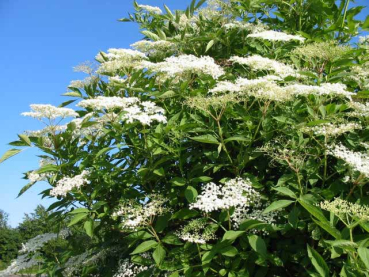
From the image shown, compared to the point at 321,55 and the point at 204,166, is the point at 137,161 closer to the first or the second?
the point at 204,166

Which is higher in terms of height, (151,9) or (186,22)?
(151,9)

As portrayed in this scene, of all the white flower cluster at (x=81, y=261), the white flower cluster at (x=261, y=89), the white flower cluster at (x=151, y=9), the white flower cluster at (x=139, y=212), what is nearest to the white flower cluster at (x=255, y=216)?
the white flower cluster at (x=139, y=212)

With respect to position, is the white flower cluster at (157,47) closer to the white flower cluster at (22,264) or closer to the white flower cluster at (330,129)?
the white flower cluster at (330,129)

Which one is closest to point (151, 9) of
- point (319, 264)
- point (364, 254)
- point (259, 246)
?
point (259, 246)

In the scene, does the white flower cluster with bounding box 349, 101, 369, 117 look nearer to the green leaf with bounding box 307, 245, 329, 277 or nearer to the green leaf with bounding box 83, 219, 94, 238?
the green leaf with bounding box 307, 245, 329, 277

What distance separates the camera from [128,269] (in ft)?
10.5

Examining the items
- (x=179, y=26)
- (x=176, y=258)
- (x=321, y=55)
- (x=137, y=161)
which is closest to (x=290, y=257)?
(x=176, y=258)

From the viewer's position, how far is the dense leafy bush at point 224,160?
108 inches

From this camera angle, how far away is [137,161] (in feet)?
11.4

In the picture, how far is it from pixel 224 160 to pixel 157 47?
6.37ft

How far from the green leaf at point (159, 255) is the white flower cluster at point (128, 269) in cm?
32

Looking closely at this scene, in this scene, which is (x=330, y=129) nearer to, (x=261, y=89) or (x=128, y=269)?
(x=261, y=89)

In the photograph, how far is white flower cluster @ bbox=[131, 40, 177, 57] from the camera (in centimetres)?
439

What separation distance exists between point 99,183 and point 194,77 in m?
1.35
